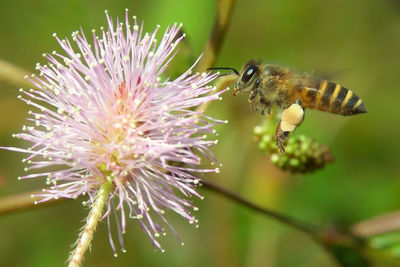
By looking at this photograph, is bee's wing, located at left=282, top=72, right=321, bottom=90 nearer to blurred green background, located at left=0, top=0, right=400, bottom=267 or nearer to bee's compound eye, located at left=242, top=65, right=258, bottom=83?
bee's compound eye, located at left=242, top=65, right=258, bottom=83

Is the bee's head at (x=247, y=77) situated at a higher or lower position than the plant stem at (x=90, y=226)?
higher

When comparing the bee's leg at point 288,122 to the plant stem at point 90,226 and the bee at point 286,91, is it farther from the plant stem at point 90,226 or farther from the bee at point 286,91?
the plant stem at point 90,226

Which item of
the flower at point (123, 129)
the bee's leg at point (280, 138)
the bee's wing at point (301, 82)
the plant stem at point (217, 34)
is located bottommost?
the flower at point (123, 129)

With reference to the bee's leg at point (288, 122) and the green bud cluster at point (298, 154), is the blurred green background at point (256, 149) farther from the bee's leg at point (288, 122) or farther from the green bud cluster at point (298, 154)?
the bee's leg at point (288, 122)

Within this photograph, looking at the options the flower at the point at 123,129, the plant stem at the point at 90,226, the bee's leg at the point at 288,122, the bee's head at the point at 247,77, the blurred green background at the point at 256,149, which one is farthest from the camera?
the blurred green background at the point at 256,149

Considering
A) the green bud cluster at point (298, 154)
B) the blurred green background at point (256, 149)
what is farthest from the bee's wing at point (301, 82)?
the blurred green background at point (256, 149)

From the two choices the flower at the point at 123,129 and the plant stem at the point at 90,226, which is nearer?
the plant stem at the point at 90,226

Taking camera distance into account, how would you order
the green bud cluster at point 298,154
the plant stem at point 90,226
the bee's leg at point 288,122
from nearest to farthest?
the plant stem at point 90,226, the bee's leg at point 288,122, the green bud cluster at point 298,154
